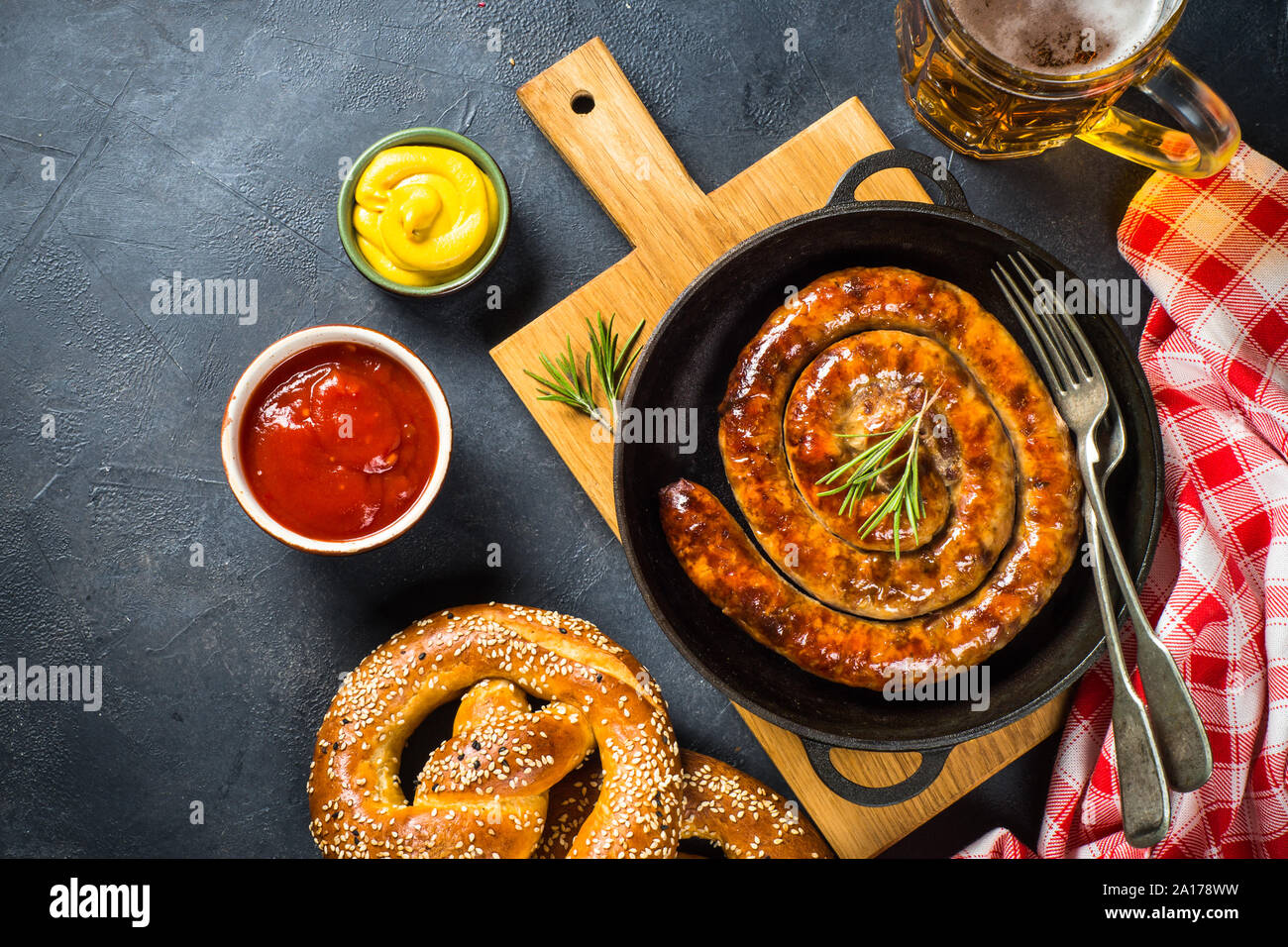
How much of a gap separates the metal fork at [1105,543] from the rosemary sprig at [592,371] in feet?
3.10

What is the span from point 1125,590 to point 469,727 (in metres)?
1.55

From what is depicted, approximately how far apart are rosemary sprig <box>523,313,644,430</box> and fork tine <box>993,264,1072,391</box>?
891 mm

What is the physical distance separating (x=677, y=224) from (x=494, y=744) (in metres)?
1.40

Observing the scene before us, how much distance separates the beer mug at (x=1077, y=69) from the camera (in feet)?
6.22

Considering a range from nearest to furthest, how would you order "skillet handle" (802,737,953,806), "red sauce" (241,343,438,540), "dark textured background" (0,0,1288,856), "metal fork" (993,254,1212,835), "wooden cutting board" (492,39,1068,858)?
"metal fork" (993,254,1212,835)
"red sauce" (241,343,438,540)
"skillet handle" (802,737,953,806)
"wooden cutting board" (492,39,1068,858)
"dark textured background" (0,0,1288,856)

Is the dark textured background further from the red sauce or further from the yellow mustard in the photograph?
the red sauce

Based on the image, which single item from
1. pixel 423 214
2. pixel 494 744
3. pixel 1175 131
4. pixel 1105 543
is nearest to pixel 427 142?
pixel 423 214

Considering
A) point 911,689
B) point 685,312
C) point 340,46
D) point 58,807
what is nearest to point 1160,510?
point 911,689

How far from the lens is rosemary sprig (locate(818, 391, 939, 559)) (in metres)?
1.99

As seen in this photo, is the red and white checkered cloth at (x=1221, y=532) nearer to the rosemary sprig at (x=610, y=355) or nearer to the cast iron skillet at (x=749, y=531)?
the cast iron skillet at (x=749, y=531)

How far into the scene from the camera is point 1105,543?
2.10 m

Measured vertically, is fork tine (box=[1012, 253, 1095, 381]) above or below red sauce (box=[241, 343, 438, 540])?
above

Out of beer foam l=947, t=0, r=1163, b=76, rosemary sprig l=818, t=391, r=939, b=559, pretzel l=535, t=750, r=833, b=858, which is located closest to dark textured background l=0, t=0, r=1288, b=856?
pretzel l=535, t=750, r=833, b=858
